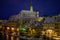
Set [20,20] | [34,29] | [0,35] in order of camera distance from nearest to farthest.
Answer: [0,35], [34,29], [20,20]

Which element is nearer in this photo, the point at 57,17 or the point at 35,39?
the point at 35,39

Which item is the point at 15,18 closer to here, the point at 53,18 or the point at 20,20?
the point at 20,20

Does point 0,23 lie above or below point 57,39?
above

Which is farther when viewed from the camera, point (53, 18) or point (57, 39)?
point (53, 18)

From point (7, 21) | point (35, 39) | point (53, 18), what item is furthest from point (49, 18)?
point (35, 39)

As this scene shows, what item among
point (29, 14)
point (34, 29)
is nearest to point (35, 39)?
point (34, 29)

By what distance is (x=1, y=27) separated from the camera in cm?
640

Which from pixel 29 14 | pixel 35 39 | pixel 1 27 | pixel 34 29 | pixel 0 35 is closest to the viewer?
pixel 35 39

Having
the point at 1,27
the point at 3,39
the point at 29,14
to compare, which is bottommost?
the point at 3,39

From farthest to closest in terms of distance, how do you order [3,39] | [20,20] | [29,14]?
[29,14], [20,20], [3,39]

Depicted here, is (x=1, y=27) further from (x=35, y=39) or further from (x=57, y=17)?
(x=35, y=39)

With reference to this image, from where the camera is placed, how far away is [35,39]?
397 cm

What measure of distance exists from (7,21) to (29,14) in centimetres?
232

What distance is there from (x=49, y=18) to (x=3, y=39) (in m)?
2.87
